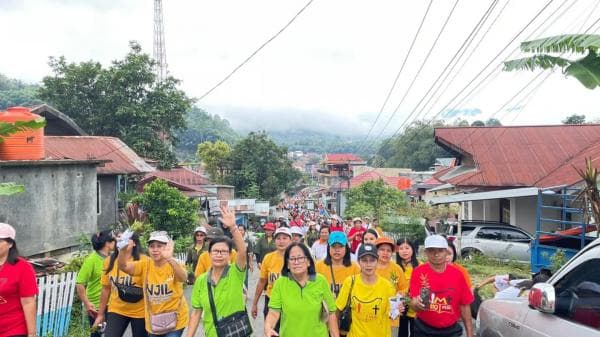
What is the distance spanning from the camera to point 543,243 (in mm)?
10898

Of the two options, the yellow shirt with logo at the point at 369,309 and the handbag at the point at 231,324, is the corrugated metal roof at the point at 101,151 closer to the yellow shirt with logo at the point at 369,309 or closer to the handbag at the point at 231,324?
the handbag at the point at 231,324

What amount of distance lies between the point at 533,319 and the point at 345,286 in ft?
5.15

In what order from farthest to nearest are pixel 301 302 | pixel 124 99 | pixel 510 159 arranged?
pixel 124 99
pixel 510 159
pixel 301 302

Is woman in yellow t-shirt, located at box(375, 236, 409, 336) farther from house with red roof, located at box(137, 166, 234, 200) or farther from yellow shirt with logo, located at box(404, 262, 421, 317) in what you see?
house with red roof, located at box(137, 166, 234, 200)

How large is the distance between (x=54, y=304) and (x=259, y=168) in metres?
41.4

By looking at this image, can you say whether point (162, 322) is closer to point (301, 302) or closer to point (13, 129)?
point (301, 302)

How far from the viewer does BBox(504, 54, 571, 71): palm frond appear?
22.5 feet

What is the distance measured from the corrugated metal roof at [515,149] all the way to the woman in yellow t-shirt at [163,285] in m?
16.2

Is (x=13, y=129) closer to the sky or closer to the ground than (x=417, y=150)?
closer to the ground

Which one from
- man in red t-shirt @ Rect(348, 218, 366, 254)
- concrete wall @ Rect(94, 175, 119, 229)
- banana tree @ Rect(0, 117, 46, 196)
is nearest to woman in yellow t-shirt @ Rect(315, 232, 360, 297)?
man in red t-shirt @ Rect(348, 218, 366, 254)

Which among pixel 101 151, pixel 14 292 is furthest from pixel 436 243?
pixel 101 151

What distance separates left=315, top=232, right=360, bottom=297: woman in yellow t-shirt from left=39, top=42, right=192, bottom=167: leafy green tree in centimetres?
2299

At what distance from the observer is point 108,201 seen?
20.3 m

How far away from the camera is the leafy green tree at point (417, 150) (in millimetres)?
72969
